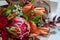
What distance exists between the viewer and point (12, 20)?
0.70m

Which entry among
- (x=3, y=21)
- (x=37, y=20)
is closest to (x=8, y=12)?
(x=3, y=21)

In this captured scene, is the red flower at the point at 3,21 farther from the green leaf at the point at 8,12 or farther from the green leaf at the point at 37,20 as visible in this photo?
the green leaf at the point at 37,20

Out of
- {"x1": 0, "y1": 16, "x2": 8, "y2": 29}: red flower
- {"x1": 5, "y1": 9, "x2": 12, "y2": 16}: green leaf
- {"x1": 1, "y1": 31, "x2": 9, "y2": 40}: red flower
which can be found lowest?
{"x1": 1, "y1": 31, "x2": 9, "y2": 40}: red flower

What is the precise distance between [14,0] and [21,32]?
159 millimetres

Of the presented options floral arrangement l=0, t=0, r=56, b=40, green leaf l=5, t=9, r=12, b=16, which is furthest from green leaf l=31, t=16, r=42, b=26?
green leaf l=5, t=9, r=12, b=16

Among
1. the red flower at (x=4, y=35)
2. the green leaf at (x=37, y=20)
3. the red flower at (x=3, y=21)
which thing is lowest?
the red flower at (x=4, y=35)

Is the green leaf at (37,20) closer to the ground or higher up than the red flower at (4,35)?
higher up

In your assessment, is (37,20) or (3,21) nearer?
(3,21)

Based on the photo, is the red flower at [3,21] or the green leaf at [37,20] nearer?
the red flower at [3,21]

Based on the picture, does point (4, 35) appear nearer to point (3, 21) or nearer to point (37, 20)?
point (3, 21)

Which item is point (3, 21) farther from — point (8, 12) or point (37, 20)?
point (37, 20)

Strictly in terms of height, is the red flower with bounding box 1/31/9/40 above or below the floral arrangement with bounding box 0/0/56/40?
below

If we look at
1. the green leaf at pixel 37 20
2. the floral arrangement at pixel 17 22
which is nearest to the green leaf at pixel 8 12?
the floral arrangement at pixel 17 22

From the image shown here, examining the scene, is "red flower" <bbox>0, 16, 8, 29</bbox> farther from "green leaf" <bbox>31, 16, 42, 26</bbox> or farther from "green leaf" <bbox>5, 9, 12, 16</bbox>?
"green leaf" <bbox>31, 16, 42, 26</bbox>
